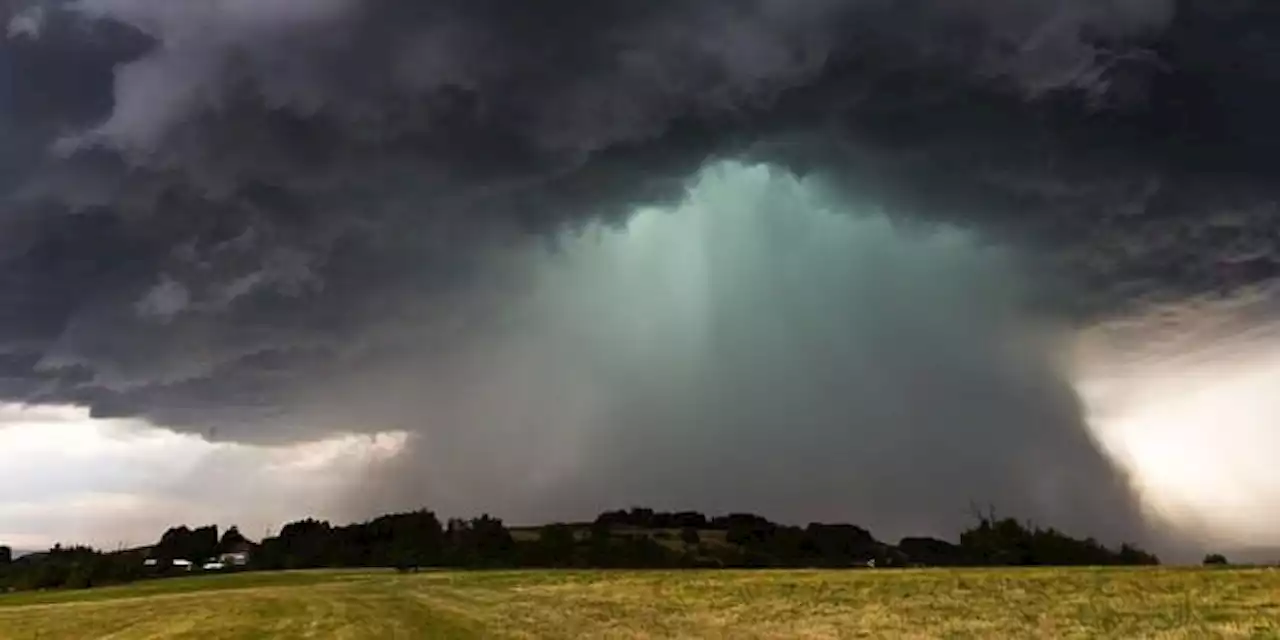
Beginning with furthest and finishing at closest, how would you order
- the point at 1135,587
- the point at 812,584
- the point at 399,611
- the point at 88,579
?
the point at 88,579 → the point at 399,611 → the point at 812,584 → the point at 1135,587

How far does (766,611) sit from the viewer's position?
179 feet

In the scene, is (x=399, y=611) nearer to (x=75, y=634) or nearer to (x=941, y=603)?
(x=75, y=634)

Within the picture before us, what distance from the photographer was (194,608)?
8125cm

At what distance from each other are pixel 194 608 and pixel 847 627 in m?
57.0

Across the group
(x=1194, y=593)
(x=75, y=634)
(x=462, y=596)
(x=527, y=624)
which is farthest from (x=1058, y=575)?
Result: (x=75, y=634)

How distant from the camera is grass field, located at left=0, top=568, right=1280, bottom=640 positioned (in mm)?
39031

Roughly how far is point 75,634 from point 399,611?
20079 millimetres

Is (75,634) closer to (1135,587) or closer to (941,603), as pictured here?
(941,603)

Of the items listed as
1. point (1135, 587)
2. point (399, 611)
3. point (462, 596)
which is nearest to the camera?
point (1135, 587)

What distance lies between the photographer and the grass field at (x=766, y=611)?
39.0 m

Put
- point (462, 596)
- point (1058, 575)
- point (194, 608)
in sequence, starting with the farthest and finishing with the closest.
Result: point (462, 596)
point (194, 608)
point (1058, 575)

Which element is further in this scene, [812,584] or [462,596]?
[462,596]

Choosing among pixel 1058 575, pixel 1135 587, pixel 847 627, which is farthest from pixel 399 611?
pixel 1135 587

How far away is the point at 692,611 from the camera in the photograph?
5809 centimetres
